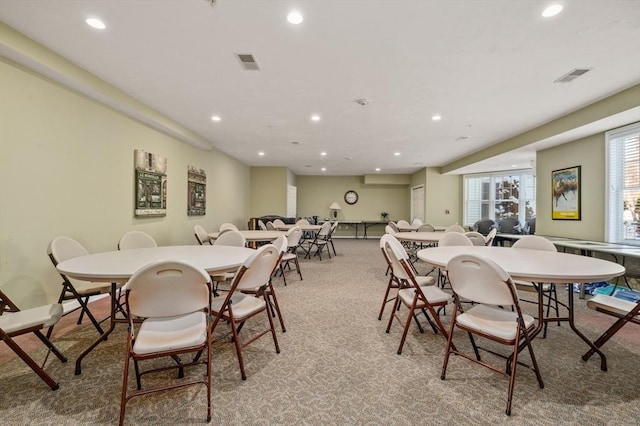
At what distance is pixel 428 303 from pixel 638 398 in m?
1.25

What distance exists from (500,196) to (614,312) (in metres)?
7.76

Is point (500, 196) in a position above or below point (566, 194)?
above

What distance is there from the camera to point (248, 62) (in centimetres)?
288

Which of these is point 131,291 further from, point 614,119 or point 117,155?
point 614,119

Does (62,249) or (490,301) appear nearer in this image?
(490,301)

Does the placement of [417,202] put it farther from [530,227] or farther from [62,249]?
[62,249]

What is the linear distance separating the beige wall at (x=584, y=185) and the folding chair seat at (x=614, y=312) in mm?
3156

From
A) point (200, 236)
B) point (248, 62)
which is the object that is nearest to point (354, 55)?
point (248, 62)

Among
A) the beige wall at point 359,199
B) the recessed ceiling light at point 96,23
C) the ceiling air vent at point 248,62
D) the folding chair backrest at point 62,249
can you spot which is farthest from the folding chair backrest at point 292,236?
the beige wall at point 359,199

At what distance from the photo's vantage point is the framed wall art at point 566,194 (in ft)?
15.6

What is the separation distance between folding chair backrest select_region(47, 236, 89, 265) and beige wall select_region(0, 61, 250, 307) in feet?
2.03

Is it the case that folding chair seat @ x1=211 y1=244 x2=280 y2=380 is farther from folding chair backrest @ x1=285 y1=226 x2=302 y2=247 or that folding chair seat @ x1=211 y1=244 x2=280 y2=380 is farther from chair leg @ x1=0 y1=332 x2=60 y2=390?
folding chair backrest @ x1=285 y1=226 x2=302 y2=247

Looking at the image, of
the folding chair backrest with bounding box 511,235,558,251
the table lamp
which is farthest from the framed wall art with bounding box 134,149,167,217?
the table lamp

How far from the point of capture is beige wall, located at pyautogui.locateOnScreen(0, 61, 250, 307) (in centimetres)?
253
